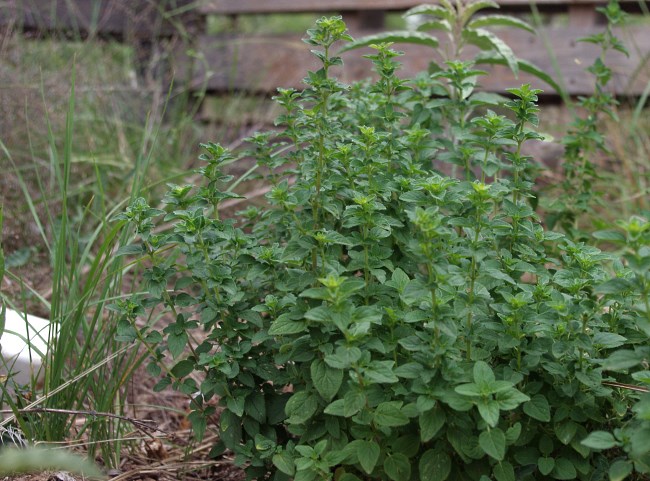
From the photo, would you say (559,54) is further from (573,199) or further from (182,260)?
(182,260)

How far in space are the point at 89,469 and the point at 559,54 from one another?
368 centimetres

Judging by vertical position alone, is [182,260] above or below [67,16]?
below

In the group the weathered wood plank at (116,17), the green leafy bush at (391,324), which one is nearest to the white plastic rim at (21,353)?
the green leafy bush at (391,324)

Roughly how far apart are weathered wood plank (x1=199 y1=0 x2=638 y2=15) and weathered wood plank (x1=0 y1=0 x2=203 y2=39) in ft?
0.53

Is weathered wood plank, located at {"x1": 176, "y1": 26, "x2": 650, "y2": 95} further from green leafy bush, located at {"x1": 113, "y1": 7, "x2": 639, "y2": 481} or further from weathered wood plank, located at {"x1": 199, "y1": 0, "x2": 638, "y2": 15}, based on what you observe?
green leafy bush, located at {"x1": 113, "y1": 7, "x2": 639, "y2": 481}

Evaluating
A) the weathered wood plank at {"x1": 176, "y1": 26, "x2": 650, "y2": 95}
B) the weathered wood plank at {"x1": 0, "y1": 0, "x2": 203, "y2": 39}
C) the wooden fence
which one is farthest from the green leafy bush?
the weathered wood plank at {"x1": 0, "y1": 0, "x2": 203, "y2": 39}

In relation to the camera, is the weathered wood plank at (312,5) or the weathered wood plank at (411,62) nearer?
the weathered wood plank at (411,62)

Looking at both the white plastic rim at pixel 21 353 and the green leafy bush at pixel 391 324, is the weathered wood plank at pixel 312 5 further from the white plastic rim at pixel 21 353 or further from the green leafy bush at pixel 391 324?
the green leafy bush at pixel 391 324

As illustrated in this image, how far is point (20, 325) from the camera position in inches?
94.3

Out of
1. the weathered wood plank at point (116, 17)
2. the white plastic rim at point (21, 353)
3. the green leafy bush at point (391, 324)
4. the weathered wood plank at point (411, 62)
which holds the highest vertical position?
the weathered wood plank at point (116, 17)

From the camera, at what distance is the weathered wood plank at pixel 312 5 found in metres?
4.27

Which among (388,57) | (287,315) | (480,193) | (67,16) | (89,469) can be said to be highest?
(67,16)

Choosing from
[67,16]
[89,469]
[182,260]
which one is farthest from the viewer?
[67,16]

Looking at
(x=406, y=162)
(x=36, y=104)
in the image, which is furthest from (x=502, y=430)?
(x=36, y=104)
